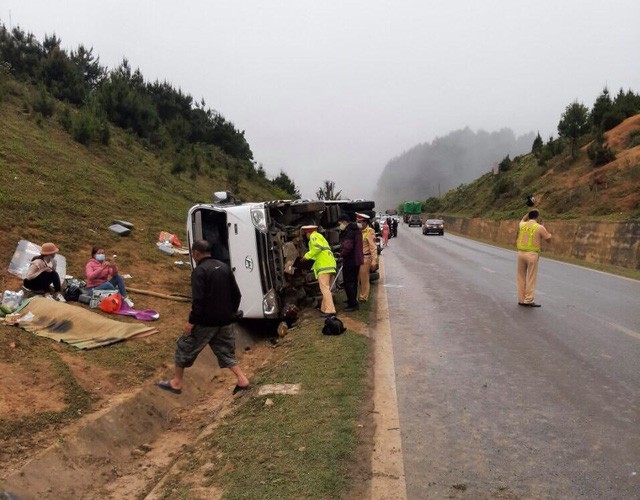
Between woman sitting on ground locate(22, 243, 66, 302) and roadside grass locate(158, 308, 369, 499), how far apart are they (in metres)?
4.24

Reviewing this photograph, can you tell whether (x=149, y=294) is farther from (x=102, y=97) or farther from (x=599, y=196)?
(x=599, y=196)

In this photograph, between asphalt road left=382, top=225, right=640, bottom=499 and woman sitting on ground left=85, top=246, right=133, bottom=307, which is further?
woman sitting on ground left=85, top=246, right=133, bottom=307

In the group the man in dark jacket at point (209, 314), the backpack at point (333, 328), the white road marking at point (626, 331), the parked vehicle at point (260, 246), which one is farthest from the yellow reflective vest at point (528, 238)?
the man in dark jacket at point (209, 314)

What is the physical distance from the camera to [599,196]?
116 ft

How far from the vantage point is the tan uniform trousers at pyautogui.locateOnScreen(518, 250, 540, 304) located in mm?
10242

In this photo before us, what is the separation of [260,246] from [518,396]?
4.80 m

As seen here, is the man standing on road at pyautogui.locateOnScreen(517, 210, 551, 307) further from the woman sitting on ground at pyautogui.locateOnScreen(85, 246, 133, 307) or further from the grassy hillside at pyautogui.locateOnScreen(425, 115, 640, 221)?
the grassy hillside at pyautogui.locateOnScreen(425, 115, 640, 221)

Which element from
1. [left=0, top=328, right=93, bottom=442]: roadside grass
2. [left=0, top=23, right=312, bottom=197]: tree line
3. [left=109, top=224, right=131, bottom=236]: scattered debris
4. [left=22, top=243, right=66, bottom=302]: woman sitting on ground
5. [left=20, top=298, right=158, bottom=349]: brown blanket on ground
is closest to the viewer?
[left=0, top=328, right=93, bottom=442]: roadside grass

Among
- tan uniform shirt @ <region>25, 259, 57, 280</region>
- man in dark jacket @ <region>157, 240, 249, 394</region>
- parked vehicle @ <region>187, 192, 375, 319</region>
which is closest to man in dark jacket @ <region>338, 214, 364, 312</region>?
parked vehicle @ <region>187, 192, 375, 319</region>

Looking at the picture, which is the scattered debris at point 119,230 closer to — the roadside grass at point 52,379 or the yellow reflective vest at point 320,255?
the yellow reflective vest at point 320,255

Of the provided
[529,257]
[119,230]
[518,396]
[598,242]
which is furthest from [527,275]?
[598,242]

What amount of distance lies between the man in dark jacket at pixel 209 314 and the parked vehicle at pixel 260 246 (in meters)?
2.90

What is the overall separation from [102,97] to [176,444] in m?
29.4

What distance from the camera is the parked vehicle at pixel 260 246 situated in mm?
8984
